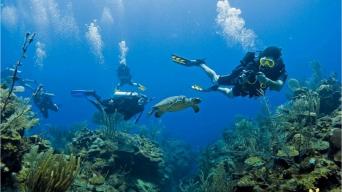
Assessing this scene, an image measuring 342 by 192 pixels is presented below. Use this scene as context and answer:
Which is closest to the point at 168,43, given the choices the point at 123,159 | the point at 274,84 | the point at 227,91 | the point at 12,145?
the point at 227,91

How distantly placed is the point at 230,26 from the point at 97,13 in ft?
98.4

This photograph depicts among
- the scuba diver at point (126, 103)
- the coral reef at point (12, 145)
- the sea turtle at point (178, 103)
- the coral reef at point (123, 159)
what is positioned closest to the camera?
the coral reef at point (12, 145)

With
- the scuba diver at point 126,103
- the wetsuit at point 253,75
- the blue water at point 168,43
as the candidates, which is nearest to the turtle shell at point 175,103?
the wetsuit at point 253,75

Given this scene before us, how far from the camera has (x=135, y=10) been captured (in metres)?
64.2

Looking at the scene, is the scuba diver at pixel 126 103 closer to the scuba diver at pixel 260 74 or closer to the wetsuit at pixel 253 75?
the scuba diver at pixel 260 74

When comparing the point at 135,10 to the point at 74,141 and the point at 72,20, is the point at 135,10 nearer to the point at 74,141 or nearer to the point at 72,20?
the point at 72,20

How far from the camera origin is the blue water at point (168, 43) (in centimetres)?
6344

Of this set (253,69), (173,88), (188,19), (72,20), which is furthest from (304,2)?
(253,69)

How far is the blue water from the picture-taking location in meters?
63.4

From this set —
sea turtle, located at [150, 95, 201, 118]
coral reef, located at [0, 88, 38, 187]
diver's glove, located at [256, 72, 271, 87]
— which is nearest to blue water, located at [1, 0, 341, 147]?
diver's glove, located at [256, 72, 271, 87]

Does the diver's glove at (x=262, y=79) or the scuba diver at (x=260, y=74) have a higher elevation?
the scuba diver at (x=260, y=74)

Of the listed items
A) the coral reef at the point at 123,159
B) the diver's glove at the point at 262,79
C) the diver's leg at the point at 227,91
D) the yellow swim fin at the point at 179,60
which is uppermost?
the yellow swim fin at the point at 179,60

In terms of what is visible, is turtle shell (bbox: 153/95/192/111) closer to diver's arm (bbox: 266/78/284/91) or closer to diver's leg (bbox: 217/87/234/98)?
diver's arm (bbox: 266/78/284/91)

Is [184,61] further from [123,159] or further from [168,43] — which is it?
[168,43]
